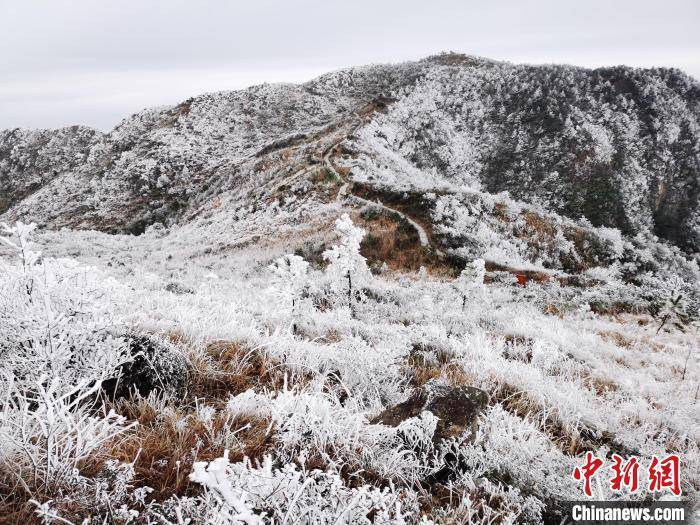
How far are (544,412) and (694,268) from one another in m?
37.1

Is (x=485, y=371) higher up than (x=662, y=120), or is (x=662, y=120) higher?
(x=662, y=120)

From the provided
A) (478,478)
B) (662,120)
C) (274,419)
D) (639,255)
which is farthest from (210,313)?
(662,120)

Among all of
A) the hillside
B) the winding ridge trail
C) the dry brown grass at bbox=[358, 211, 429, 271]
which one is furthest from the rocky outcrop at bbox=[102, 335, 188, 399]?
the winding ridge trail

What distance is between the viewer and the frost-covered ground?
1.71 metres

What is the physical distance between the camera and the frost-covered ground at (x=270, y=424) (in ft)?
5.59

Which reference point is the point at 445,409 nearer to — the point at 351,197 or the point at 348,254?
the point at 348,254

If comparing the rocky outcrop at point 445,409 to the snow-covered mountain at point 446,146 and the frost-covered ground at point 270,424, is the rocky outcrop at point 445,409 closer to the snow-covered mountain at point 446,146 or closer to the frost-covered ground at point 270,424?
the frost-covered ground at point 270,424

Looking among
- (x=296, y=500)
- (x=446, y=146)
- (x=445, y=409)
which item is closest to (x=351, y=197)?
(x=446, y=146)

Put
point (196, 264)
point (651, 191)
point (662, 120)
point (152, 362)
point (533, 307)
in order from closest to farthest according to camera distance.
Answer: point (152, 362)
point (533, 307)
point (196, 264)
point (651, 191)
point (662, 120)

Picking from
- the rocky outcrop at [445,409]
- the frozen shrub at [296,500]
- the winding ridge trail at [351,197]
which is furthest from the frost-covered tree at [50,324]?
the winding ridge trail at [351,197]

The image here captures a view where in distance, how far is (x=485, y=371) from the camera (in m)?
4.60

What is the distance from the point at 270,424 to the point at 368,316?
24.6ft

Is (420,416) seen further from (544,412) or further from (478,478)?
(544,412)

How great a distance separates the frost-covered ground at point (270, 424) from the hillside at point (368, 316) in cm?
2
